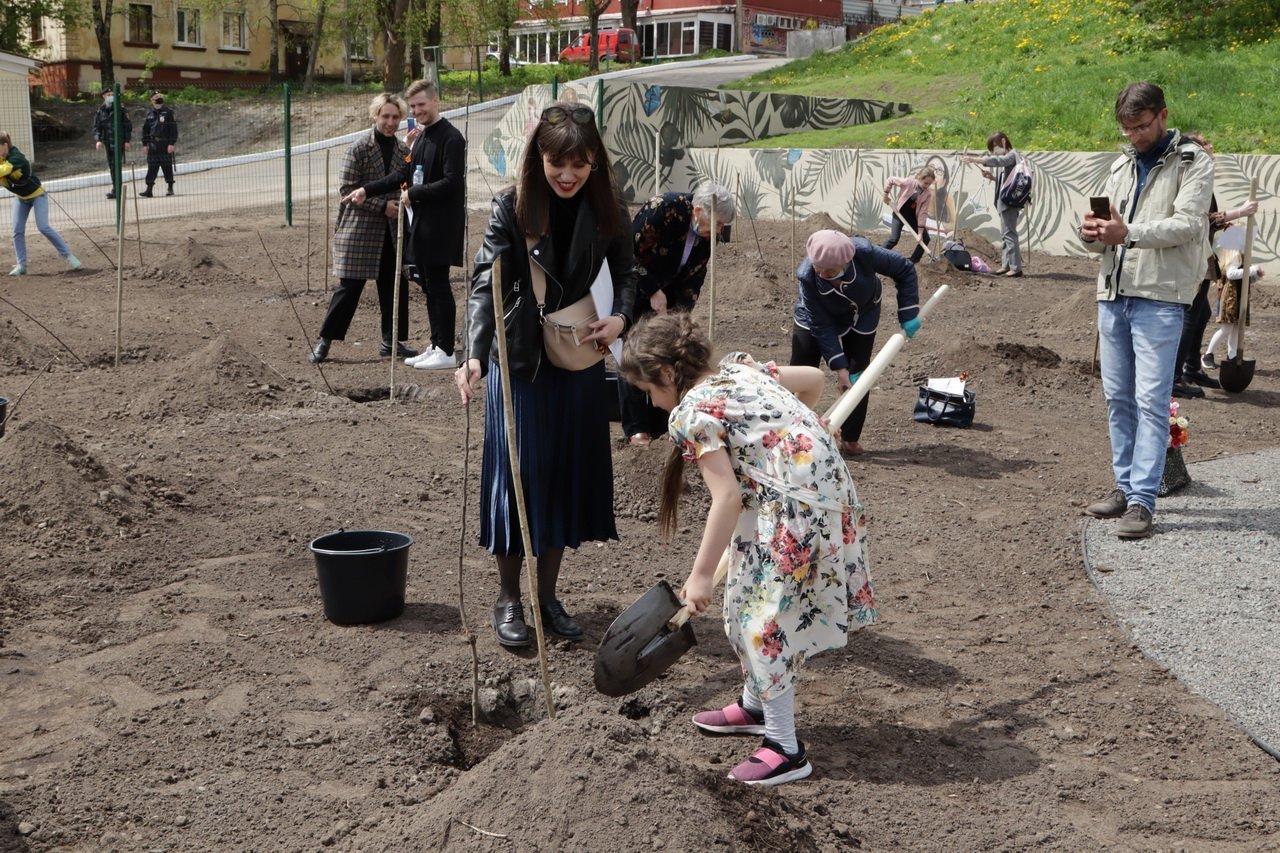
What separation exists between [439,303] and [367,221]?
77 cm

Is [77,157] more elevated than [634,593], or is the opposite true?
[77,157]

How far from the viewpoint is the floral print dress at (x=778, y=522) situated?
3.15 m

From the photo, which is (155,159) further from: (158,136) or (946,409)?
(946,409)

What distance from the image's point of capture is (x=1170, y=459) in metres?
6.11

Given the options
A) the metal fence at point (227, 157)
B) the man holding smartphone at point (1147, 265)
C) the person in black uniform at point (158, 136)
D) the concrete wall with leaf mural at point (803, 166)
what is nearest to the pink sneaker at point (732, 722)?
the man holding smartphone at point (1147, 265)

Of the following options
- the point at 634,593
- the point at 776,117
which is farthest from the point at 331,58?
the point at 634,593

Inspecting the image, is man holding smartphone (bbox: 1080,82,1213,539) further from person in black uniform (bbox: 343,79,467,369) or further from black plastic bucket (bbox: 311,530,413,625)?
person in black uniform (bbox: 343,79,467,369)

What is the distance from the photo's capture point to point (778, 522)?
3186 mm

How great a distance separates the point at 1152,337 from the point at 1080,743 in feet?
7.77

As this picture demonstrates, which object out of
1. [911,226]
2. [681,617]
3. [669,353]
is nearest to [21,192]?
[911,226]

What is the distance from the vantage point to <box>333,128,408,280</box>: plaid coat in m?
8.35

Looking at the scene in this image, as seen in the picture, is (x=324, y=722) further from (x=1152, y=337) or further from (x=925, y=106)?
(x=925, y=106)

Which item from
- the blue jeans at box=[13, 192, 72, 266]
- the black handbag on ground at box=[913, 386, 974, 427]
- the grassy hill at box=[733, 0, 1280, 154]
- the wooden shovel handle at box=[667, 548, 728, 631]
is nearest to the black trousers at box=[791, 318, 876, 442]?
the black handbag on ground at box=[913, 386, 974, 427]

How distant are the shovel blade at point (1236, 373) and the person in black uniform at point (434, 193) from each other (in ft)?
18.0
